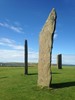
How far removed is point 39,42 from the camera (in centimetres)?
1798

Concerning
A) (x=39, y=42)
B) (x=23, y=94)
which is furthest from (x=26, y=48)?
(x=23, y=94)

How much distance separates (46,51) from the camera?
1720cm

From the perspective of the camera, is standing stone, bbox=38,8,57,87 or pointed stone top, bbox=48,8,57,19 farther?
pointed stone top, bbox=48,8,57,19

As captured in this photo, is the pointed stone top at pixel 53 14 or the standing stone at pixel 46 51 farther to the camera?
the pointed stone top at pixel 53 14

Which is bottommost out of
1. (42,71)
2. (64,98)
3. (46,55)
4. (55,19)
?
(64,98)

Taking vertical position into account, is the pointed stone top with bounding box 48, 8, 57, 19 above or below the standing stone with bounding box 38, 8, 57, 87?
above

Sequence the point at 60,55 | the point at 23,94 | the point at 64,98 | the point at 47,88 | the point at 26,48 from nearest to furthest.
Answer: the point at 64,98
the point at 23,94
the point at 47,88
the point at 26,48
the point at 60,55

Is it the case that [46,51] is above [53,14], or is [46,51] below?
below

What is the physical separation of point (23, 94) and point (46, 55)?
10.4ft

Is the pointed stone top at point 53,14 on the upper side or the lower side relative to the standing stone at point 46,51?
upper

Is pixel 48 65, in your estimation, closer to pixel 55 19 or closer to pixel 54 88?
pixel 54 88

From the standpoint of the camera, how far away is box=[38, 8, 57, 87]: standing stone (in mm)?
17031

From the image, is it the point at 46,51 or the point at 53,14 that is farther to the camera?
the point at 53,14

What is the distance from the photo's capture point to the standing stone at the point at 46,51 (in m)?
17.0
